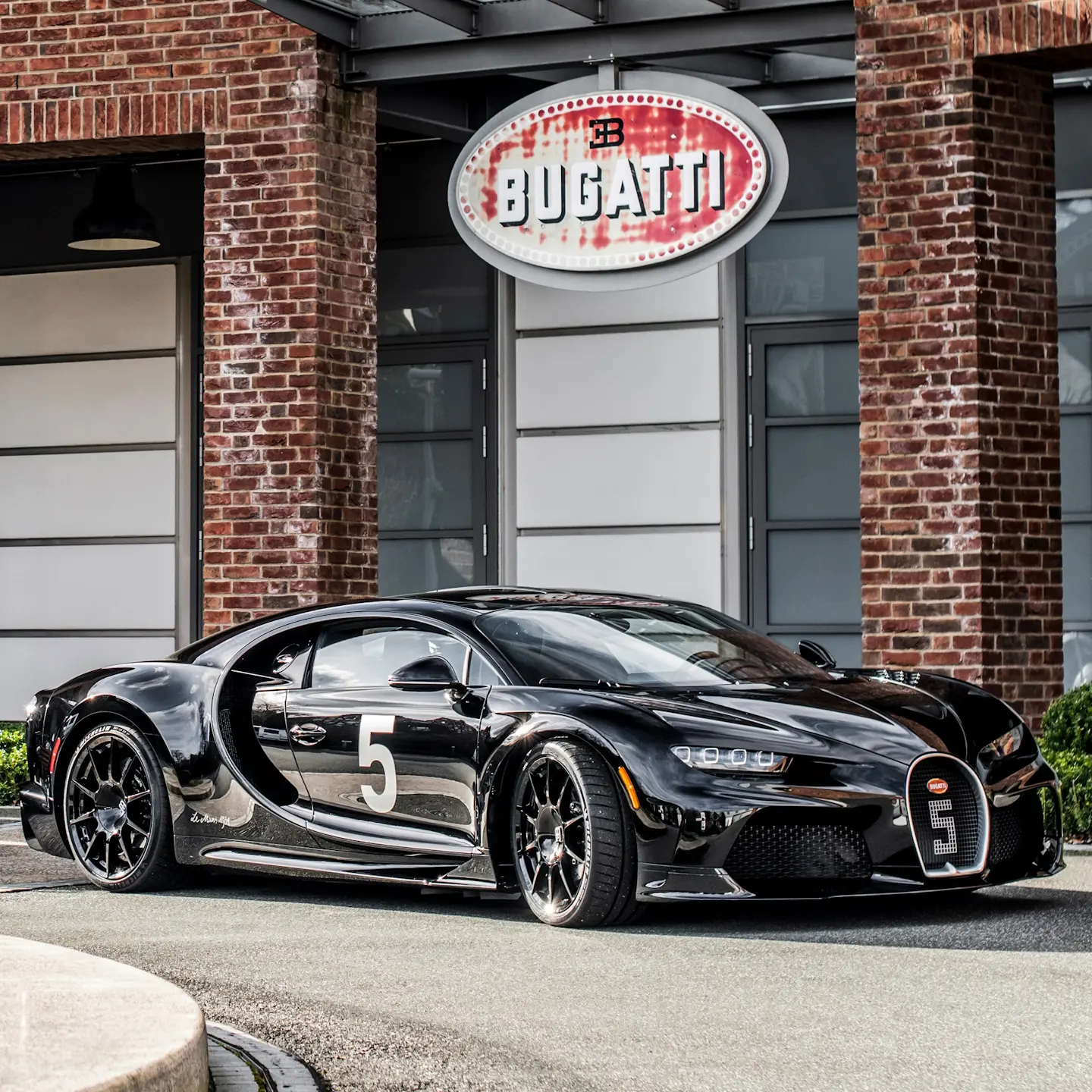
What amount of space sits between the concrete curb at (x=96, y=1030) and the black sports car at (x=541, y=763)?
2.19 m

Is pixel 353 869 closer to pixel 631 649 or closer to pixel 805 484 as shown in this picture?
pixel 631 649

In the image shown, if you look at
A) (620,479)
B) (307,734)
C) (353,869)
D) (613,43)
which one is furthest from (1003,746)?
(620,479)

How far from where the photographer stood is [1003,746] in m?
8.55

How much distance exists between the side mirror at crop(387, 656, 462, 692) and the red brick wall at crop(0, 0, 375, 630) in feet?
18.1

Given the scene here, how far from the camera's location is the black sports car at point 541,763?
7824 millimetres

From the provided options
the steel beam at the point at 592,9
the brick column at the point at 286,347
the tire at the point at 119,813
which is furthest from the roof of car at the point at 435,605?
the steel beam at the point at 592,9

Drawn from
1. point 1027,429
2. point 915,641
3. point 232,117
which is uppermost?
point 232,117

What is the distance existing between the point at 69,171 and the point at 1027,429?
8.69 metres

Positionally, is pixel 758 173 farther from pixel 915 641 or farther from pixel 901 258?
pixel 915 641

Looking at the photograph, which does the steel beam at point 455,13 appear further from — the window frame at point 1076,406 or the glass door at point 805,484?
the window frame at point 1076,406

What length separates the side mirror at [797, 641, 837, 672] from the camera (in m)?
9.58

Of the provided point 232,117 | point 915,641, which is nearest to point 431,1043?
point 915,641

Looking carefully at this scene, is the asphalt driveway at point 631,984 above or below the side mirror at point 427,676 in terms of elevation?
below

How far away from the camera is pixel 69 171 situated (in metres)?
18.0
